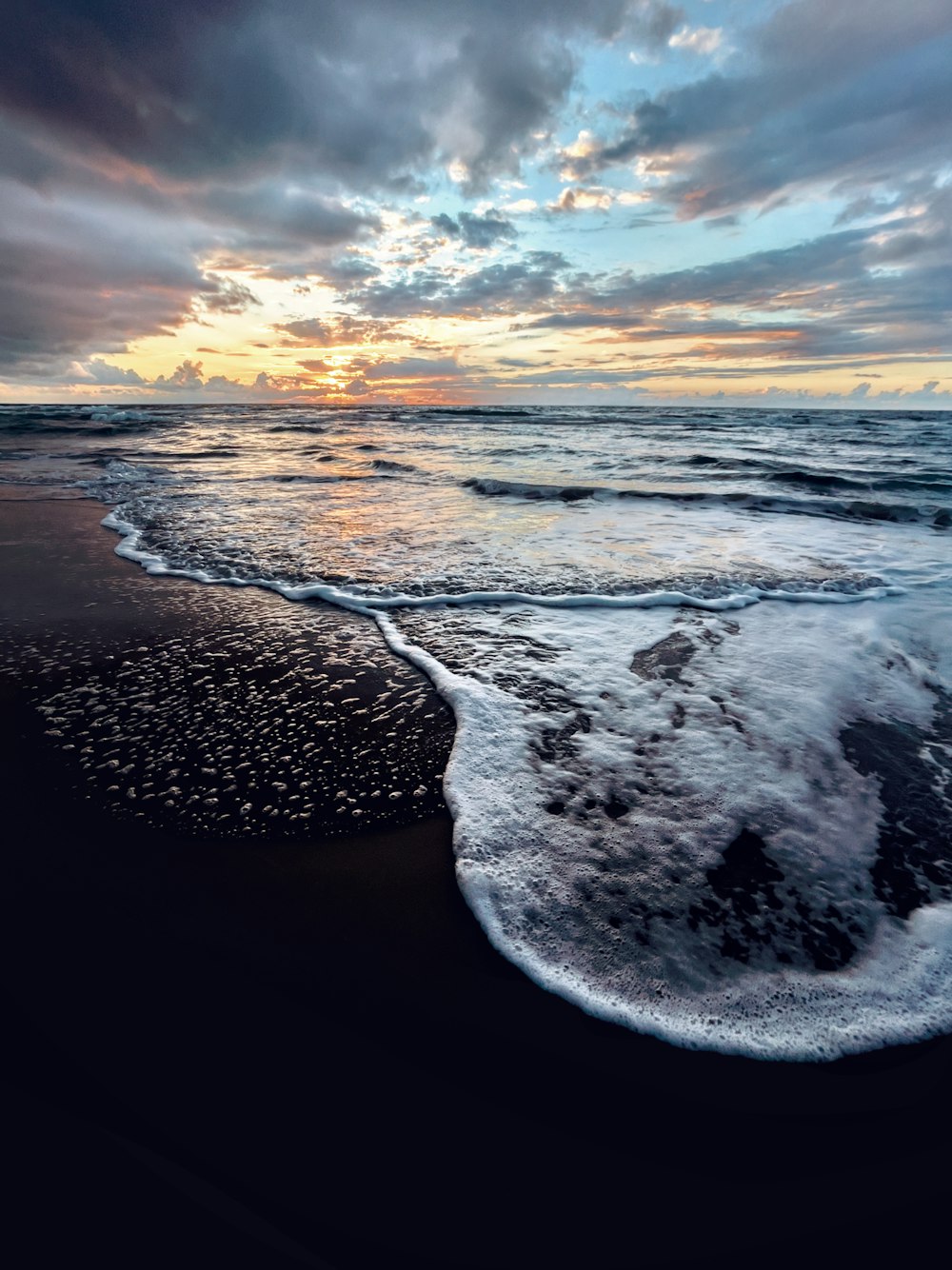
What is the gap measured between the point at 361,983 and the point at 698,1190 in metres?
1.12

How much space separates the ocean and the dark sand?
0.65 feet

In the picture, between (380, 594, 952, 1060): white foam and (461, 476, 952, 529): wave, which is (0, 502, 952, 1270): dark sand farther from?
(461, 476, 952, 529): wave

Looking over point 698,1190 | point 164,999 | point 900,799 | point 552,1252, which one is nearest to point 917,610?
point 900,799

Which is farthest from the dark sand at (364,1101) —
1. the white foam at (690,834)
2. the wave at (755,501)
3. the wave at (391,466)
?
the wave at (391,466)

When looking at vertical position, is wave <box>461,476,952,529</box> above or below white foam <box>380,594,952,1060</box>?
below

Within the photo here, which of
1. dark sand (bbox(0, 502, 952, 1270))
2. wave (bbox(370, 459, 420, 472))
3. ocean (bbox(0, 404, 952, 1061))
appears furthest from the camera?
wave (bbox(370, 459, 420, 472))

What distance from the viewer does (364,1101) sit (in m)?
1.61

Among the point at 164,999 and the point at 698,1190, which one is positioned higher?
the point at 164,999

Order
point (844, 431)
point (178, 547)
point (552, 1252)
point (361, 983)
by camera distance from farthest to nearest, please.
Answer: point (844, 431)
point (178, 547)
point (361, 983)
point (552, 1252)

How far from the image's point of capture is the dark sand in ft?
4.53

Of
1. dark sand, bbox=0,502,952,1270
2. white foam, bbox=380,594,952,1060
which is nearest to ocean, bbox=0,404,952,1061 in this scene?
white foam, bbox=380,594,952,1060

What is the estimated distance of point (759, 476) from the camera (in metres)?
15.3

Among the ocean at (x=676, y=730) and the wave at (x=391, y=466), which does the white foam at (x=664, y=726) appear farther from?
the wave at (x=391, y=466)

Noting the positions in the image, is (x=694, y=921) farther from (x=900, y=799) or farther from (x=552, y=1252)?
(x=900, y=799)
